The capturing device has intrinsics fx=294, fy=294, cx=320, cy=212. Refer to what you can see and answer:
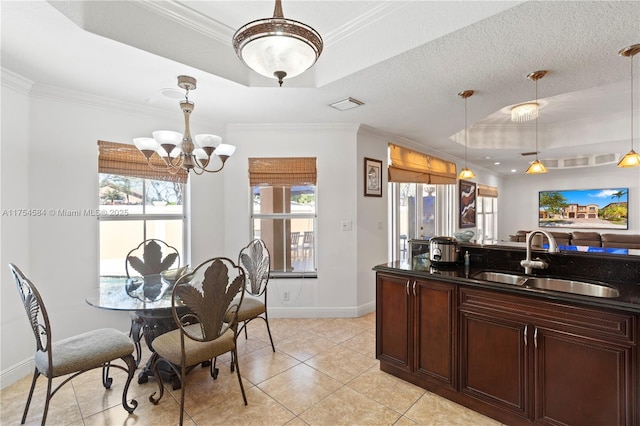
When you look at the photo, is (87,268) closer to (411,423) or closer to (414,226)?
(411,423)

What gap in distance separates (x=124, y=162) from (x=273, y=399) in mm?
2585

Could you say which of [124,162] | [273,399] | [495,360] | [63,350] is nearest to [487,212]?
[495,360]

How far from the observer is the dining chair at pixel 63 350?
1.67 metres

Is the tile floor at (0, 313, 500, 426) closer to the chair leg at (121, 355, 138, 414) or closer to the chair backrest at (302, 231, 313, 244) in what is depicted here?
the chair leg at (121, 355, 138, 414)

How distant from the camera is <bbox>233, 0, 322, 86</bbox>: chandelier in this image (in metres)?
1.18

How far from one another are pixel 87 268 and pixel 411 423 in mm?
3041

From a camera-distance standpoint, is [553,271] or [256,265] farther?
[256,265]

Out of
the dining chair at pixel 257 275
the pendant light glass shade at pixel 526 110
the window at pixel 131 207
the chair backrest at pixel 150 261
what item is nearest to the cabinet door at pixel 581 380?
the dining chair at pixel 257 275

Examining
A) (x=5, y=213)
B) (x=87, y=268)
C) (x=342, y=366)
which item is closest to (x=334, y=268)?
(x=342, y=366)

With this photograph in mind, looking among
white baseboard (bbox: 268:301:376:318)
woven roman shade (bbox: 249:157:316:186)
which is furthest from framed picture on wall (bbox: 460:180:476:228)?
woven roman shade (bbox: 249:157:316:186)

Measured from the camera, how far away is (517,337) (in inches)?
70.4

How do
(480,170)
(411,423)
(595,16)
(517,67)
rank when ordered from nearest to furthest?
(595,16), (411,423), (517,67), (480,170)

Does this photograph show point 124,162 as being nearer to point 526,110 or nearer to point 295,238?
point 295,238

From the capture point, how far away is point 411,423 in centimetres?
187
